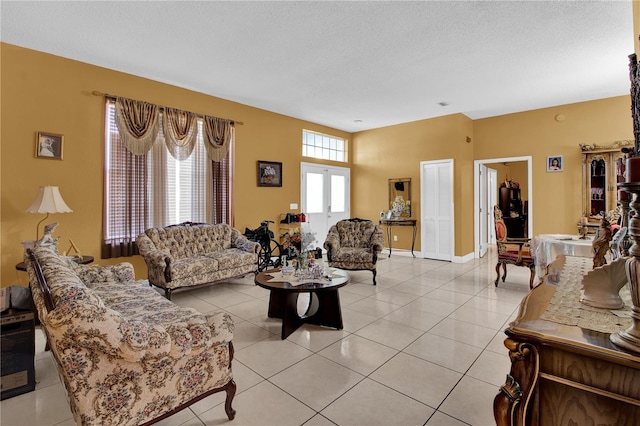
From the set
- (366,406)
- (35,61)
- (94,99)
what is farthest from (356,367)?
(35,61)

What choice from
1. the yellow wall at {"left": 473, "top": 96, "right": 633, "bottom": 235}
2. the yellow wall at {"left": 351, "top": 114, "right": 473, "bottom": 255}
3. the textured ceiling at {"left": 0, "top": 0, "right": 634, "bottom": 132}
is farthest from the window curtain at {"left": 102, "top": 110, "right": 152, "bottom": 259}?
the yellow wall at {"left": 473, "top": 96, "right": 633, "bottom": 235}

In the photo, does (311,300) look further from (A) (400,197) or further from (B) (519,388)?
(A) (400,197)

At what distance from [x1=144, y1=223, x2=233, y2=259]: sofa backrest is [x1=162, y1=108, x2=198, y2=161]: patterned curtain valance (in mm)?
1130

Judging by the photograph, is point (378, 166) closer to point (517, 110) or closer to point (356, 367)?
point (517, 110)

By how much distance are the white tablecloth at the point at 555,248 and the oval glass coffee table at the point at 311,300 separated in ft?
7.43

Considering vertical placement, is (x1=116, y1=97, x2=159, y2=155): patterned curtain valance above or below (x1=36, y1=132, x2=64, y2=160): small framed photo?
above

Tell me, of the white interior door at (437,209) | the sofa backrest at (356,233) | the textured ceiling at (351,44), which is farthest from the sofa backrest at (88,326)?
the white interior door at (437,209)

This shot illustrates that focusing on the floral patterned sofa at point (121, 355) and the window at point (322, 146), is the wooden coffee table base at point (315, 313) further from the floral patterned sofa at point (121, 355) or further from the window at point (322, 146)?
the window at point (322, 146)

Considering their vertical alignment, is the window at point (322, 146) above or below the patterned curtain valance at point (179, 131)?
above

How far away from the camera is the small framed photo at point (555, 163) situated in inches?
230

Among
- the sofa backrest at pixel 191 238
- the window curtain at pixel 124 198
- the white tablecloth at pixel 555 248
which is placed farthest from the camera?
the sofa backrest at pixel 191 238

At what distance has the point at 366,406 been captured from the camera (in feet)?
6.54

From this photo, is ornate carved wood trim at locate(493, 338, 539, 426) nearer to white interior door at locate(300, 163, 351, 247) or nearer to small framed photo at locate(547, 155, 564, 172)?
white interior door at locate(300, 163, 351, 247)

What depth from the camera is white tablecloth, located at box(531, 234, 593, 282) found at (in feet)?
11.7
